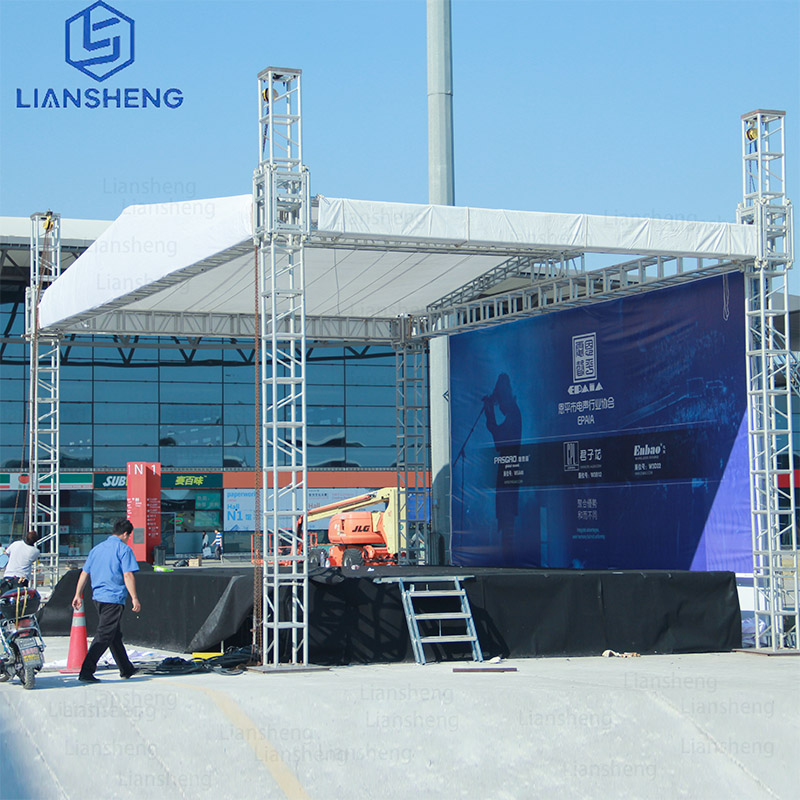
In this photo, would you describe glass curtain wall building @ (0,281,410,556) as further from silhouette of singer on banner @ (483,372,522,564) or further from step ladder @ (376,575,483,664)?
step ladder @ (376,575,483,664)

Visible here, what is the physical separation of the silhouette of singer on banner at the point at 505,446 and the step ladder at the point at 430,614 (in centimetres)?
967

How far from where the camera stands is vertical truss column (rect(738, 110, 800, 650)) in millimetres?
17484

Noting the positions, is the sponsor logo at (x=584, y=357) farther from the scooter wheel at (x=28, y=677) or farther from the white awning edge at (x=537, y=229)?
the scooter wheel at (x=28, y=677)

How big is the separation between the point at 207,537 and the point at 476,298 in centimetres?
3275

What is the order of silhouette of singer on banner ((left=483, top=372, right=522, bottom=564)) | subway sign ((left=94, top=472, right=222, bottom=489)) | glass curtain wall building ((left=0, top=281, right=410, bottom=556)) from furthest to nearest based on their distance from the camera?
subway sign ((left=94, top=472, right=222, bottom=489)) < glass curtain wall building ((left=0, top=281, right=410, bottom=556)) < silhouette of singer on banner ((left=483, top=372, right=522, bottom=564))

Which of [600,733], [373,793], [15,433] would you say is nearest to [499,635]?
[600,733]

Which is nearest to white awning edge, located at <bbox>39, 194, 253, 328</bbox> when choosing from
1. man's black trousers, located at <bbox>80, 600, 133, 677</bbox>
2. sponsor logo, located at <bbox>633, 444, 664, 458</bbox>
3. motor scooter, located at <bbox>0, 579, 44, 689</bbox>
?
man's black trousers, located at <bbox>80, 600, 133, 677</bbox>

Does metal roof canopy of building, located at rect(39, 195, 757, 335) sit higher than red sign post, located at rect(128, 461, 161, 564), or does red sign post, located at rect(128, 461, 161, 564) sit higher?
metal roof canopy of building, located at rect(39, 195, 757, 335)

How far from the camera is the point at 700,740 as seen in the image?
37.8 feet

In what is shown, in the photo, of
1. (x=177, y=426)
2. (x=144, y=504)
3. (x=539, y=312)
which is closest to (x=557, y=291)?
(x=539, y=312)

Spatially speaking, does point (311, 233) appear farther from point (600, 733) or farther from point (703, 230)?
point (600, 733)

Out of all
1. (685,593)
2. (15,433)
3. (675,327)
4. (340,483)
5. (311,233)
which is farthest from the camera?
(340,483)

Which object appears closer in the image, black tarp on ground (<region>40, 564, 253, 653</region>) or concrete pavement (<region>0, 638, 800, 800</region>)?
concrete pavement (<region>0, 638, 800, 800</region>)

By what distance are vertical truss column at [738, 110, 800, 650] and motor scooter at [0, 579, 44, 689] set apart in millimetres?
10319
